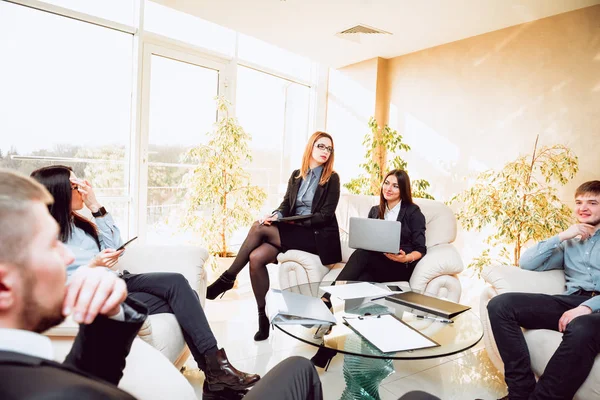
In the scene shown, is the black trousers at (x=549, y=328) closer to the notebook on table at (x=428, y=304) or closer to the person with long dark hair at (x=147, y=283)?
the notebook on table at (x=428, y=304)

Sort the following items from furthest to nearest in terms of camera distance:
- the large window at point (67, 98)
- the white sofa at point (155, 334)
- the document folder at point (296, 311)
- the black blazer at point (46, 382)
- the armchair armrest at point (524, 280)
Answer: the large window at point (67, 98) → the armchair armrest at point (524, 280) → the document folder at point (296, 311) → the white sofa at point (155, 334) → the black blazer at point (46, 382)

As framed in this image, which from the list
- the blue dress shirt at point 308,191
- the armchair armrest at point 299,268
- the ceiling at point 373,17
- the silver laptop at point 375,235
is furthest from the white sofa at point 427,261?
the ceiling at point 373,17

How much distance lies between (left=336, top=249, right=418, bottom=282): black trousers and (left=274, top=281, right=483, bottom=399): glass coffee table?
0.48 meters

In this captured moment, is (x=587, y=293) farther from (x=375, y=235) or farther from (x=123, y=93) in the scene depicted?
(x=123, y=93)

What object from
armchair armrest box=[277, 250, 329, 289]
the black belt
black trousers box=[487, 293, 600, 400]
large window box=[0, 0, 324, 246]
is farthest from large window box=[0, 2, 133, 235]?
the black belt

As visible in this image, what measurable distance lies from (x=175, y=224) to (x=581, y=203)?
3.56 metres

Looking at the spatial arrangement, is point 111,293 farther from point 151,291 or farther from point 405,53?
point 405,53

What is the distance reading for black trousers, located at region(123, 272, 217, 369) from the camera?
170 centimetres

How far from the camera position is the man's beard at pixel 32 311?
465 millimetres

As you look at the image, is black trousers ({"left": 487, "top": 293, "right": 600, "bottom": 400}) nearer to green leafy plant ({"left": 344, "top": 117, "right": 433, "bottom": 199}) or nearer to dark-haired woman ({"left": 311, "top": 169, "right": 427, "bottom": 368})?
dark-haired woman ({"left": 311, "top": 169, "right": 427, "bottom": 368})

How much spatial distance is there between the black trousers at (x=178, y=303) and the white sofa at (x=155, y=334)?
0.17 ft

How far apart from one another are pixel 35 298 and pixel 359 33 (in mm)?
4364

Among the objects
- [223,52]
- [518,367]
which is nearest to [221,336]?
[518,367]

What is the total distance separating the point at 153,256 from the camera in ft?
7.00
